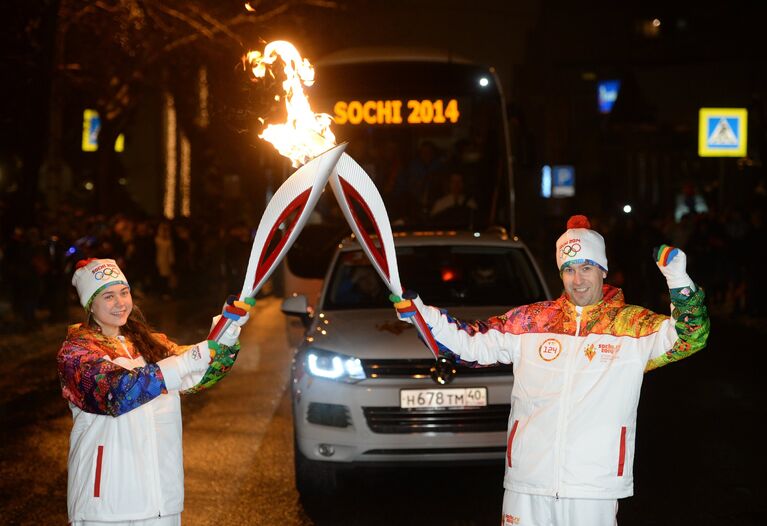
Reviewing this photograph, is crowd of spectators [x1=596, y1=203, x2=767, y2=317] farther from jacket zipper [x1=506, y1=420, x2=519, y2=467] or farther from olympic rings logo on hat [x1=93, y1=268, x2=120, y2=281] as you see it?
olympic rings logo on hat [x1=93, y1=268, x2=120, y2=281]

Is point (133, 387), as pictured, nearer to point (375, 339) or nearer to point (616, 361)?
point (616, 361)

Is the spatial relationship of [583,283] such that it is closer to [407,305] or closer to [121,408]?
[407,305]

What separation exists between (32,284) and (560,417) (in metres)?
14.8

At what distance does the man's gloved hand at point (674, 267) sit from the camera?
13.1 feet

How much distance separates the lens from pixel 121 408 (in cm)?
396

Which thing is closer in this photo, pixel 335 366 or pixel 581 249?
pixel 581 249

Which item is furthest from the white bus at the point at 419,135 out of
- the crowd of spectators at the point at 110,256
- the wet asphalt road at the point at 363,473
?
the crowd of spectators at the point at 110,256

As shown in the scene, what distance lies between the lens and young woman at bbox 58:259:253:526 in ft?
13.1

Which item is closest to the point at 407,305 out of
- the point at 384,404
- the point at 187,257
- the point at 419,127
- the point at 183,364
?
the point at 183,364

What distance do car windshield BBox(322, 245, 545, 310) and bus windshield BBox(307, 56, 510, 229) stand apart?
4.29 metres

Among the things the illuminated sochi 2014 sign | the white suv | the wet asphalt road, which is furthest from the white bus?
the white suv

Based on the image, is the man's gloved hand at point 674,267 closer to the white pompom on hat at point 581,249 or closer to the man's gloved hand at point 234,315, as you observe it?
the white pompom on hat at point 581,249

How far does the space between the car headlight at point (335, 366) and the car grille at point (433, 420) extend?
0.24 meters

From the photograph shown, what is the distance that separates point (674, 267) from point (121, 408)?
6.29 feet
